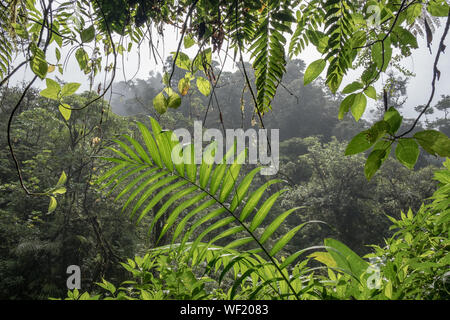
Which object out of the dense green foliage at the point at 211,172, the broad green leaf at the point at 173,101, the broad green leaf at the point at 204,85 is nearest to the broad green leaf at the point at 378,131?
the dense green foliage at the point at 211,172

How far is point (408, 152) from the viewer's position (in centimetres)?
34

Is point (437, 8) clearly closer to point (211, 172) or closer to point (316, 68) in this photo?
point (316, 68)

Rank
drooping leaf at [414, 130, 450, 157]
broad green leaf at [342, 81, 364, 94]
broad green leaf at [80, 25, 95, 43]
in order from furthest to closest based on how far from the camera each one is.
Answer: broad green leaf at [80, 25, 95, 43] < broad green leaf at [342, 81, 364, 94] < drooping leaf at [414, 130, 450, 157]

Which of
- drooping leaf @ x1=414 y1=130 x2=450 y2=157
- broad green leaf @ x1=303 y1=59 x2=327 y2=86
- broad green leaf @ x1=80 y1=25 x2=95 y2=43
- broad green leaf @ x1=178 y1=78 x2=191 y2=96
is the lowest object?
drooping leaf @ x1=414 y1=130 x2=450 y2=157

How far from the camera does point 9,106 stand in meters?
8.28

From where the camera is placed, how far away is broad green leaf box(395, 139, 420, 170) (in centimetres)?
33

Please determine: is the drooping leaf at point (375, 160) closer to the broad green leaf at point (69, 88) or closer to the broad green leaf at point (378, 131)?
the broad green leaf at point (378, 131)

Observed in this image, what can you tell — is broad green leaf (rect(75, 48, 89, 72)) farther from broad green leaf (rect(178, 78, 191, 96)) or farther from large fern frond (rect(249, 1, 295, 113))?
large fern frond (rect(249, 1, 295, 113))

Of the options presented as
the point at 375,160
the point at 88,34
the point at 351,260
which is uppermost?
the point at 88,34

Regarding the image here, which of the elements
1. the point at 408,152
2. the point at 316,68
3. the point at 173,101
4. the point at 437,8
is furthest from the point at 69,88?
the point at 437,8

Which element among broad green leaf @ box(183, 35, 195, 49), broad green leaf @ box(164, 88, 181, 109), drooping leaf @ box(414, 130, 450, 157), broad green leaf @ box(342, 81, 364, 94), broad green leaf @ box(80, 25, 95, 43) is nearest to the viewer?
drooping leaf @ box(414, 130, 450, 157)

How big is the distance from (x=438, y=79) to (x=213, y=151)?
395mm

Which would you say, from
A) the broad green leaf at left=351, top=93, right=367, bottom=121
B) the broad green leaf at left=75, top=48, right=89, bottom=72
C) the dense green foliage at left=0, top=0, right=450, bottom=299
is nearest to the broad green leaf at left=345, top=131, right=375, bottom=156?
the dense green foliage at left=0, top=0, right=450, bottom=299

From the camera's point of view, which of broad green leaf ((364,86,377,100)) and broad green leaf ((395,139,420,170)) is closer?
broad green leaf ((395,139,420,170))
